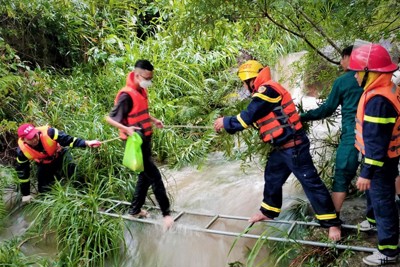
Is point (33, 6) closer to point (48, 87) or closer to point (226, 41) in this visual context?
point (48, 87)

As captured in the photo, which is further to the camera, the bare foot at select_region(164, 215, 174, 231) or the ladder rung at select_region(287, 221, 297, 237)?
the bare foot at select_region(164, 215, 174, 231)

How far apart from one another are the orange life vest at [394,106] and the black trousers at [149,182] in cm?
197

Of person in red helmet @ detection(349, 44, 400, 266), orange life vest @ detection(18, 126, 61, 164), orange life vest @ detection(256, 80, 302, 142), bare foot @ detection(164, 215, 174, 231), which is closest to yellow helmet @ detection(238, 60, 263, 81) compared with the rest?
orange life vest @ detection(256, 80, 302, 142)

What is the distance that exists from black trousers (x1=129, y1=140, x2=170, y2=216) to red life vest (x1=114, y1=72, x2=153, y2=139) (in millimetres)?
177

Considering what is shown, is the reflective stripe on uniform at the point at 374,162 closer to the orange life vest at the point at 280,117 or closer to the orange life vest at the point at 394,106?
the orange life vest at the point at 394,106

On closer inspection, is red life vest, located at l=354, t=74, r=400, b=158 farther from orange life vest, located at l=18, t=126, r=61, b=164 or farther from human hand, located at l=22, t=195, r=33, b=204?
human hand, located at l=22, t=195, r=33, b=204

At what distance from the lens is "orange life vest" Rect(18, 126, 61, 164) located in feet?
16.2

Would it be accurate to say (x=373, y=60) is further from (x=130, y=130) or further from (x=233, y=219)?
(x=233, y=219)

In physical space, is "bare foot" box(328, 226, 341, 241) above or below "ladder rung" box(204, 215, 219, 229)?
above

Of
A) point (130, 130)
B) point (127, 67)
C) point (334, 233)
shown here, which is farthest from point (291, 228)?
point (127, 67)

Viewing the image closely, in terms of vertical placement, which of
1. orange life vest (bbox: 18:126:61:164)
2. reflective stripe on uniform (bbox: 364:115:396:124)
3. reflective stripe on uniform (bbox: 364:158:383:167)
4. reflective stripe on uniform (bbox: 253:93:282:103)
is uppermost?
reflective stripe on uniform (bbox: 253:93:282:103)

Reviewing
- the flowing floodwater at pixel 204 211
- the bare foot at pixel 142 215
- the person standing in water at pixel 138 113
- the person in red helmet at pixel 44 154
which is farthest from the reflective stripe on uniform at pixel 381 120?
the person in red helmet at pixel 44 154

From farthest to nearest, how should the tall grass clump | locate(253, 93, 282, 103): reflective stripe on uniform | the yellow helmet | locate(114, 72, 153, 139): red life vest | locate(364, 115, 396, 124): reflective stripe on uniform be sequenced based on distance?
the tall grass clump → locate(114, 72, 153, 139): red life vest → the yellow helmet → locate(253, 93, 282, 103): reflective stripe on uniform → locate(364, 115, 396, 124): reflective stripe on uniform

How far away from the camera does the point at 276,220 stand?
408 centimetres
